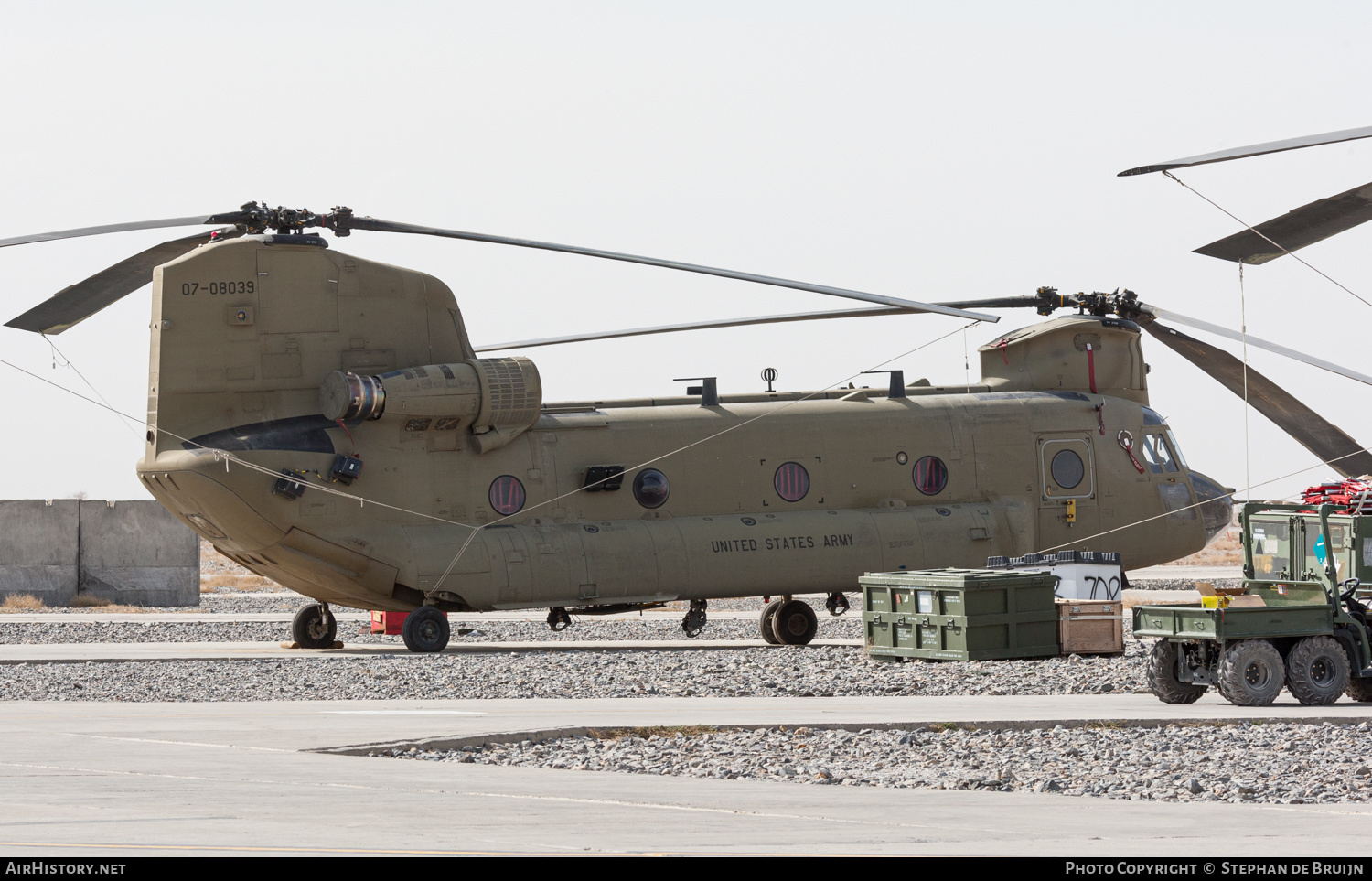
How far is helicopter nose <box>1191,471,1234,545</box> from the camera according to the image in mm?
29875

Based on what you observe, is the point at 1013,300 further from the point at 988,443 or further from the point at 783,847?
the point at 783,847

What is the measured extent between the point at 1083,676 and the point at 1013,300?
1164cm

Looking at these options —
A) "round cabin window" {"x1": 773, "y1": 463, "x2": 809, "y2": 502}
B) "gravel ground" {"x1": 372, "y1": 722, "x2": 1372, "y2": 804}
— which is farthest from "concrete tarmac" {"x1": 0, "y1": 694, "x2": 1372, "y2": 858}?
"round cabin window" {"x1": 773, "y1": 463, "x2": 809, "y2": 502}

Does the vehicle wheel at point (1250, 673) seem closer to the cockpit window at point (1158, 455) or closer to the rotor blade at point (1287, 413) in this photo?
the rotor blade at point (1287, 413)

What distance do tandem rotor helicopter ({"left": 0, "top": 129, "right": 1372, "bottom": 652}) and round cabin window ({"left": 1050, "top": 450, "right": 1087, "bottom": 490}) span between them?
30 mm

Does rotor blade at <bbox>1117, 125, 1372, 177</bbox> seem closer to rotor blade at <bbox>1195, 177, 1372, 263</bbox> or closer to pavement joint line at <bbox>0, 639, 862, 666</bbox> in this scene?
rotor blade at <bbox>1195, 177, 1372, 263</bbox>

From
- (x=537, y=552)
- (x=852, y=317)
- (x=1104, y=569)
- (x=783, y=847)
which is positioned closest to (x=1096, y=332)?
(x=852, y=317)

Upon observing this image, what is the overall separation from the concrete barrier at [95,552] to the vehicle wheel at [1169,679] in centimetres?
3156

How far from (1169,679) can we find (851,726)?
4.30 metres

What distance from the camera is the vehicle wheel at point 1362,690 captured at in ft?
55.7

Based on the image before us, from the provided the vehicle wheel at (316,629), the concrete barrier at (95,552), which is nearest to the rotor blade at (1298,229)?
the vehicle wheel at (316,629)

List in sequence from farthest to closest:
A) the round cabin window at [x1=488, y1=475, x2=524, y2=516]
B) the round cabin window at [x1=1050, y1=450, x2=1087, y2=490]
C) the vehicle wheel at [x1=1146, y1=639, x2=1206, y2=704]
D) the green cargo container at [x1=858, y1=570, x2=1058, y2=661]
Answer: the round cabin window at [x1=1050, y1=450, x2=1087, y2=490], the round cabin window at [x1=488, y1=475, x2=524, y2=516], the green cargo container at [x1=858, y1=570, x2=1058, y2=661], the vehicle wheel at [x1=1146, y1=639, x2=1206, y2=704]

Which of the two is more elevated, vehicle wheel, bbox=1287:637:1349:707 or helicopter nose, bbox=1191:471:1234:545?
helicopter nose, bbox=1191:471:1234:545

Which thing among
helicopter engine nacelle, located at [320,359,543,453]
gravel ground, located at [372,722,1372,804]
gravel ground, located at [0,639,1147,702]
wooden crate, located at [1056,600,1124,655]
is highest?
helicopter engine nacelle, located at [320,359,543,453]
